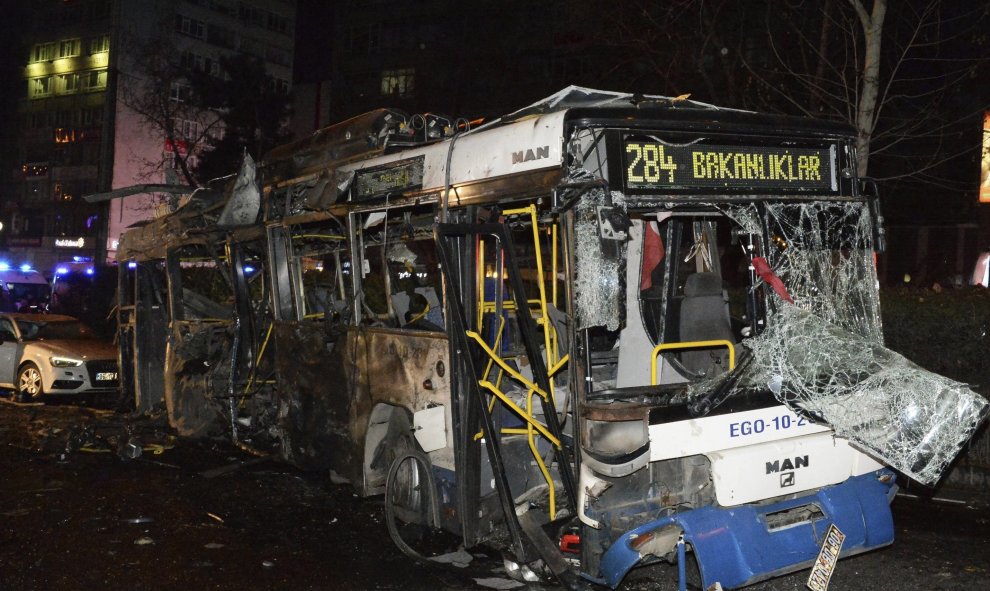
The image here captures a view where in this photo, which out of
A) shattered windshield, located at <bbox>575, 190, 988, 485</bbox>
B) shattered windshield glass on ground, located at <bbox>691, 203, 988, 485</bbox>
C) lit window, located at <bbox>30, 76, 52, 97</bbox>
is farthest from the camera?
lit window, located at <bbox>30, 76, 52, 97</bbox>

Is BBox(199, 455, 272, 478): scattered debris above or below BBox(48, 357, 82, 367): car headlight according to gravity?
below

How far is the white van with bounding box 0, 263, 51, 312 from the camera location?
29.5 metres

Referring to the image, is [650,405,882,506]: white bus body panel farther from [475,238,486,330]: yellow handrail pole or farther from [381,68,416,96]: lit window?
[381,68,416,96]: lit window

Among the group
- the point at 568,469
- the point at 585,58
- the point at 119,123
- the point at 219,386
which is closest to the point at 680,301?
the point at 568,469

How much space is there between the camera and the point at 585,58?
3369 cm

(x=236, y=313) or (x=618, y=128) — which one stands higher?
(x=618, y=128)

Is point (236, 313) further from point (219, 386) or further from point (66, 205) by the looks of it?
point (66, 205)

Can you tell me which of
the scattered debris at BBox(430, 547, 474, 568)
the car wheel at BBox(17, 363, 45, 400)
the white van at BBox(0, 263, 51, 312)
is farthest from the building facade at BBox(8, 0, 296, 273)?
the scattered debris at BBox(430, 547, 474, 568)

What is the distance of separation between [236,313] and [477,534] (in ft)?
15.3

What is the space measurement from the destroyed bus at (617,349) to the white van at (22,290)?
1021 inches

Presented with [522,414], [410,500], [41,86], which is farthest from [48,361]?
[41,86]

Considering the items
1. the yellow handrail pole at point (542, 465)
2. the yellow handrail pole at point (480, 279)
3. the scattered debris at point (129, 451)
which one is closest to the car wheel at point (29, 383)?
the scattered debris at point (129, 451)

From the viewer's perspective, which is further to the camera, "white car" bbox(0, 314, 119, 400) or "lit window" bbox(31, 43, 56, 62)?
"lit window" bbox(31, 43, 56, 62)

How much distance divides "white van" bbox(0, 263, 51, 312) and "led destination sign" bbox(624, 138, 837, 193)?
29.1 metres
